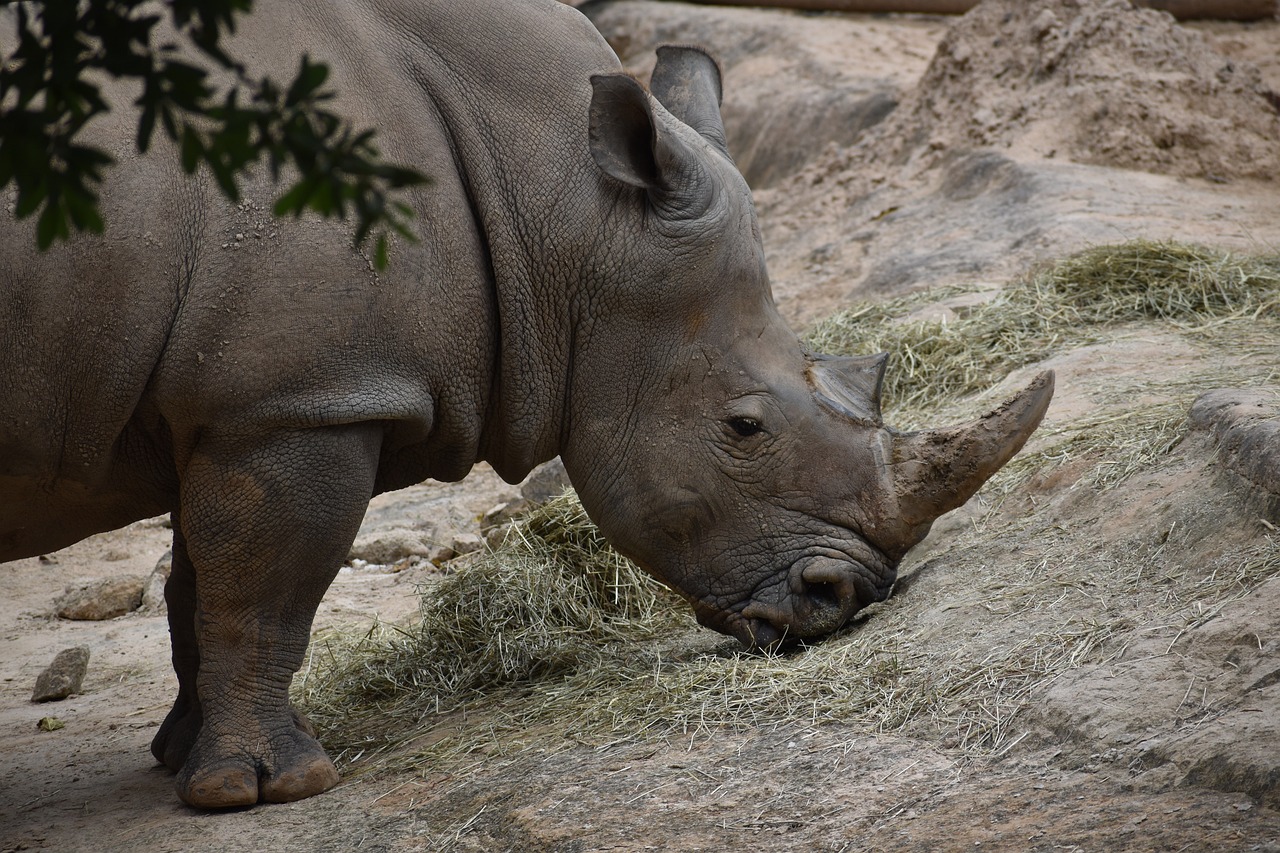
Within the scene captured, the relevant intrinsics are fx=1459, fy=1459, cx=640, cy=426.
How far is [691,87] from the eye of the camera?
209 inches

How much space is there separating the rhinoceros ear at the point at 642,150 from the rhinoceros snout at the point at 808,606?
122cm

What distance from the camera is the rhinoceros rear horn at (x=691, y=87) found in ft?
17.0

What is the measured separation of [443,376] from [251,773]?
1.28m

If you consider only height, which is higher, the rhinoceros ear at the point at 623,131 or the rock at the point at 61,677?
the rhinoceros ear at the point at 623,131

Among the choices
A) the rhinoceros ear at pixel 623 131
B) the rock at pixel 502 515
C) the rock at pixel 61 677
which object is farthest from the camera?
the rock at pixel 502 515

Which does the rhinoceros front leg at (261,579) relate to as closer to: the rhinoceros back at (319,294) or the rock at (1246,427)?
the rhinoceros back at (319,294)

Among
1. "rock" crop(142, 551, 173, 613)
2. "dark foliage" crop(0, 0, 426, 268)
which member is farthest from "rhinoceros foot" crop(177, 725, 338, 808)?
"rock" crop(142, 551, 173, 613)

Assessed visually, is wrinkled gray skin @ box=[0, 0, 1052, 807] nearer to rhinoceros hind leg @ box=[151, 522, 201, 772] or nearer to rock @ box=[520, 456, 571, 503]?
rhinoceros hind leg @ box=[151, 522, 201, 772]

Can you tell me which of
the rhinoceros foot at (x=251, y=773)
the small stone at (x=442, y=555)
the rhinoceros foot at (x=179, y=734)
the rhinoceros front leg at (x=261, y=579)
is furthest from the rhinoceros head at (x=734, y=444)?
the small stone at (x=442, y=555)

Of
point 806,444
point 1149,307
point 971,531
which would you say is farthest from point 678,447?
point 1149,307

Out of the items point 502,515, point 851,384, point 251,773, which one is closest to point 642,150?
point 851,384

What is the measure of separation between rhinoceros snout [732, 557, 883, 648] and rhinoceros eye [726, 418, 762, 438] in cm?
46

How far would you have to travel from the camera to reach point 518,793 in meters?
3.86

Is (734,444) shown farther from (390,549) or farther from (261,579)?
(390,549)
